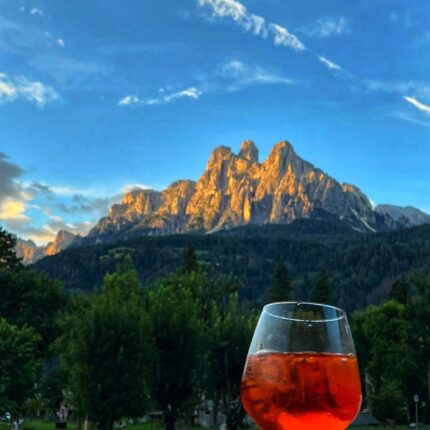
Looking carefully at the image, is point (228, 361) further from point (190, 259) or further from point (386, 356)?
point (190, 259)

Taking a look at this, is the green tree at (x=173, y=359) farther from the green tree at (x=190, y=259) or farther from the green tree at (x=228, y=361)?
the green tree at (x=190, y=259)

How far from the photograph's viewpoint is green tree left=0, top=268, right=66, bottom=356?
54469 millimetres

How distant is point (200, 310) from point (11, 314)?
1597 centimetres

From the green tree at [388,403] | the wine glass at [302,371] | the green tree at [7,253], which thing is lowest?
the green tree at [388,403]

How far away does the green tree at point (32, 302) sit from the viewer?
54469mm

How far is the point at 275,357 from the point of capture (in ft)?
6.92

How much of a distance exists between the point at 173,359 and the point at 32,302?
19.4 metres

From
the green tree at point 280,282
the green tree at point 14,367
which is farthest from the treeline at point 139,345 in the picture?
the green tree at point 280,282

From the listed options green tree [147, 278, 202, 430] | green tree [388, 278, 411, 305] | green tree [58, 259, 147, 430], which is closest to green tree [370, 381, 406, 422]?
green tree [147, 278, 202, 430]

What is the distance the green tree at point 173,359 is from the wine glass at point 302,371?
39074 millimetres

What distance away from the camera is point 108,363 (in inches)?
1469

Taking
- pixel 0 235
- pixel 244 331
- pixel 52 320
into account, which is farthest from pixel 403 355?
pixel 0 235

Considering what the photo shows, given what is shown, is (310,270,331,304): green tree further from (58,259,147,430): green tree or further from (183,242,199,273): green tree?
(58,259,147,430): green tree

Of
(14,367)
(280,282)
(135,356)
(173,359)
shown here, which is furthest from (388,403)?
(14,367)
